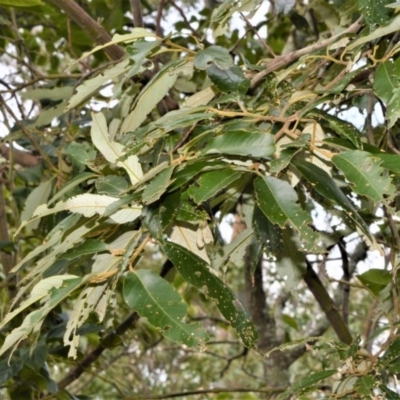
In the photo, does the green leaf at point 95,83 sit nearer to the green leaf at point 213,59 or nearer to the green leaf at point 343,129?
the green leaf at point 213,59

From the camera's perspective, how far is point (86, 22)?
39.7 inches

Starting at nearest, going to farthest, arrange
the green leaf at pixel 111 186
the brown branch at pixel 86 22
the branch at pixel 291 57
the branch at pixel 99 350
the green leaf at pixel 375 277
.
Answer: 1. the green leaf at pixel 111 186
2. the branch at pixel 291 57
3. the brown branch at pixel 86 22
4. the green leaf at pixel 375 277
5. the branch at pixel 99 350

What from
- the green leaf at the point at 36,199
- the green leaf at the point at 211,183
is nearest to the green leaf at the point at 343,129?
the green leaf at the point at 211,183

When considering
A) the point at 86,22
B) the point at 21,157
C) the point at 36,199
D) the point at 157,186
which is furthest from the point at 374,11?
the point at 21,157

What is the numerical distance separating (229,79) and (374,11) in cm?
15

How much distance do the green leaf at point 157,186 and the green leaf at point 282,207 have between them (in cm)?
7

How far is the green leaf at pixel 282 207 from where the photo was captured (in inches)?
21.7

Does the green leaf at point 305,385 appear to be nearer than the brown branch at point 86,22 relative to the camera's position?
Yes

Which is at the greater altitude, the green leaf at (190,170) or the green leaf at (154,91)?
the green leaf at (154,91)

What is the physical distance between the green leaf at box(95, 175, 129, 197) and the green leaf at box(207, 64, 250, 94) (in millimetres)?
136

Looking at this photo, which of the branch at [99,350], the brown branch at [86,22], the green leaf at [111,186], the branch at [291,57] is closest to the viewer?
→ the green leaf at [111,186]

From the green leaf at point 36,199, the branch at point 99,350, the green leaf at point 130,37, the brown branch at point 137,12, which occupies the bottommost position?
the branch at point 99,350

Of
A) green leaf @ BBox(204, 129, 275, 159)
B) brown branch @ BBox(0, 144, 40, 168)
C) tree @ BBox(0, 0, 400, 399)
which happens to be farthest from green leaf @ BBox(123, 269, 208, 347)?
brown branch @ BBox(0, 144, 40, 168)

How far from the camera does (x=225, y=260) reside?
0.83m
